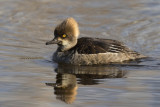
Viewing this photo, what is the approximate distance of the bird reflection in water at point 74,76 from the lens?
8.46 metres

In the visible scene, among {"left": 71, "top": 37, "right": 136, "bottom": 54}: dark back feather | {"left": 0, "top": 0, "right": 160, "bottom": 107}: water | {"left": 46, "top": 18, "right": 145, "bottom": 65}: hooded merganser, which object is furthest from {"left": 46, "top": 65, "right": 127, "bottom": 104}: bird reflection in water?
{"left": 71, "top": 37, "right": 136, "bottom": 54}: dark back feather

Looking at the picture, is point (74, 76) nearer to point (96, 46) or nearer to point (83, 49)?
point (83, 49)

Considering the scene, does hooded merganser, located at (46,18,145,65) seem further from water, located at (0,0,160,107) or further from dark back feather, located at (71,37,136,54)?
water, located at (0,0,160,107)

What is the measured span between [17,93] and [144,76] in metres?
3.05

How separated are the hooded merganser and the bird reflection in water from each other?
14.1 inches

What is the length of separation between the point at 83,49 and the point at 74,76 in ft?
5.19

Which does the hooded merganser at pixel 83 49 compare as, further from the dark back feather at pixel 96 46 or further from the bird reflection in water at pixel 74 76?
the bird reflection in water at pixel 74 76

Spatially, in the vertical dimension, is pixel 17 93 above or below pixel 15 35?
below

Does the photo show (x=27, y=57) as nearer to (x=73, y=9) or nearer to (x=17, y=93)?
(x=17, y=93)

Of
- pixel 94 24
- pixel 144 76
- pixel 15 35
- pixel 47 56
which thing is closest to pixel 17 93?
pixel 144 76

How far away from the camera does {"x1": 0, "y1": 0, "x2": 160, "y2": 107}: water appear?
820cm

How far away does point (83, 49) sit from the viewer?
1141 cm

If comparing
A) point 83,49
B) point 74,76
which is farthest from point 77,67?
point 74,76

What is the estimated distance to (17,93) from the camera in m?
8.40
